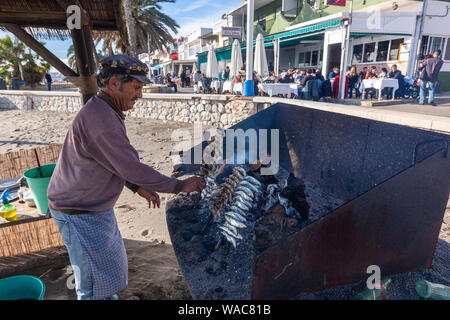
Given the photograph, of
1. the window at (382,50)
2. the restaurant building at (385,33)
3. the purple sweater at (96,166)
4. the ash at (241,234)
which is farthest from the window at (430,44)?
the purple sweater at (96,166)

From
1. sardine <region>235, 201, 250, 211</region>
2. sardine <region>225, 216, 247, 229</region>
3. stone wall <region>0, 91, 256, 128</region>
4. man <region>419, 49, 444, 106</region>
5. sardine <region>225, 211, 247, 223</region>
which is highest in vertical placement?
man <region>419, 49, 444, 106</region>

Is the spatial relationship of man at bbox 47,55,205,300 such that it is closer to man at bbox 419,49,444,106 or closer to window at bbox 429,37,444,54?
man at bbox 419,49,444,106

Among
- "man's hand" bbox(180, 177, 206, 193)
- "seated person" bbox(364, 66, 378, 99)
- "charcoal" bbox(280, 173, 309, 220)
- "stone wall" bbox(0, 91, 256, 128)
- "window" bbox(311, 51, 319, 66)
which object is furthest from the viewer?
"window" bbox(311, 51, 319, 66)

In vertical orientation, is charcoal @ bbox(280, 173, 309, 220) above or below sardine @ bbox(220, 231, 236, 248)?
above

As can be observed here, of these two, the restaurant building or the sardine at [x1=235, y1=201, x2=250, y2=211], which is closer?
the sardine at [x1=235, y1=201, x2=250, y2=211]

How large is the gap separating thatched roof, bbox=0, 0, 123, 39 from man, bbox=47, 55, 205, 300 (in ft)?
8.92

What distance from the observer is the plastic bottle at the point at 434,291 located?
6.99 feet

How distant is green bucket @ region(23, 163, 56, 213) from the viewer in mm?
3291

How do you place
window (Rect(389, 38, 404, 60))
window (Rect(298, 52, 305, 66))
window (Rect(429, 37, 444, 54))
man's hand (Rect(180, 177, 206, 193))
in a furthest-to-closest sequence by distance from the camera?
1. window (Rect(298, 52, 305, 66))
2. window (Rect(429, 37, 444, 54))
3. window (Rect(389, 38, 404, 60))
4. man's hand (Rect(180, 177, 206, 193))

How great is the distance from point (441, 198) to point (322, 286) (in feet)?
3.93

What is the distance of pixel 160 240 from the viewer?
3.30 meters

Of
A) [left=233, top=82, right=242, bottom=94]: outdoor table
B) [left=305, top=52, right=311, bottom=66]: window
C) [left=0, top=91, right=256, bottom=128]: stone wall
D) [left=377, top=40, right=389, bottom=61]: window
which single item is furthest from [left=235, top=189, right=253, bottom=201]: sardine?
[left=305, top=52, right=311, bottom=66]: window

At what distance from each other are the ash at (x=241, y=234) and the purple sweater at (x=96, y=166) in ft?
3.38

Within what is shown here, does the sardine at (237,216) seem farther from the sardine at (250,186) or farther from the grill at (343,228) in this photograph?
the sardine at (250,186)
